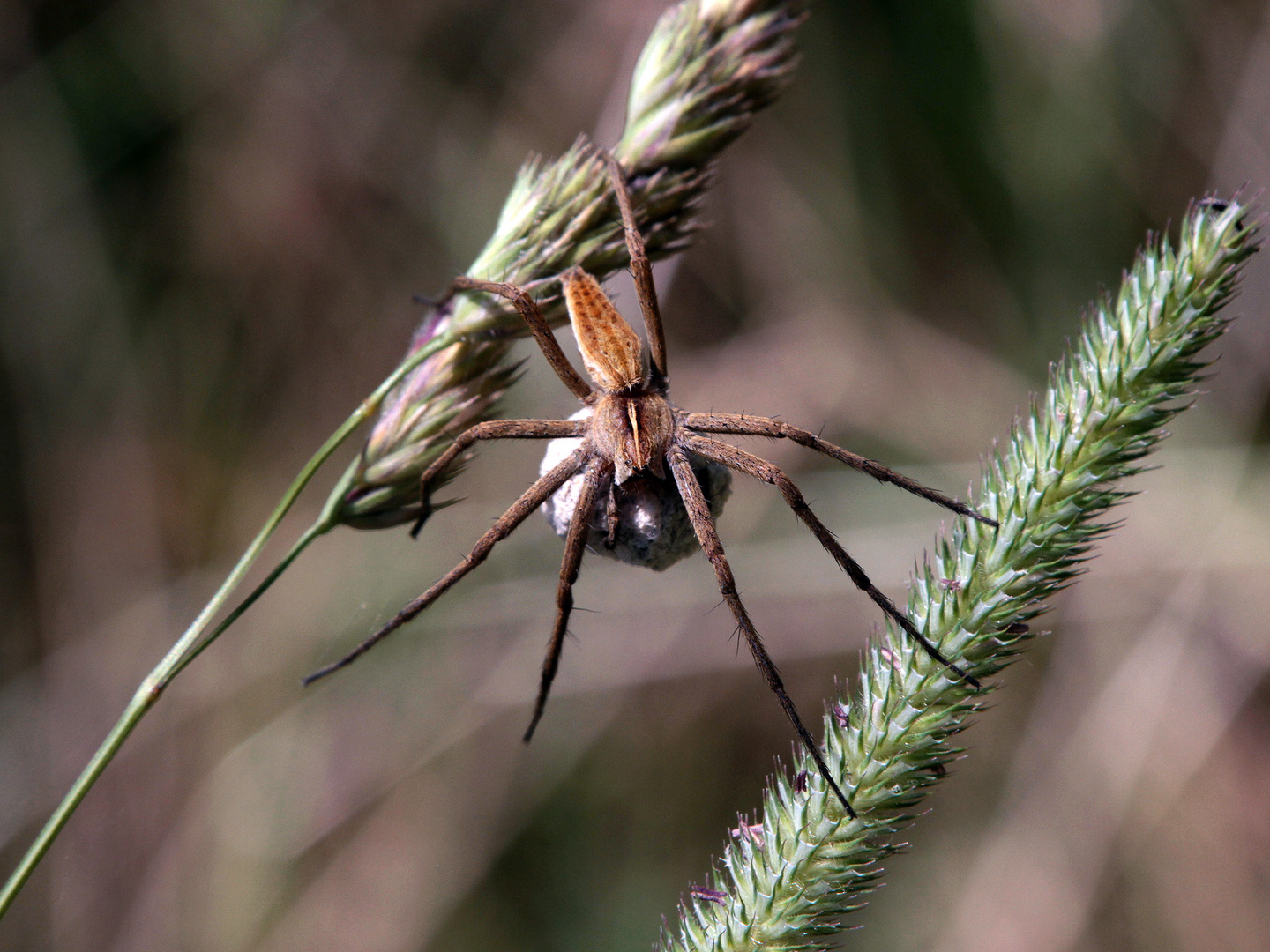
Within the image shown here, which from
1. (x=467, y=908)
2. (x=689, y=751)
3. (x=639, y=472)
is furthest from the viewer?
(x=689, y=751)

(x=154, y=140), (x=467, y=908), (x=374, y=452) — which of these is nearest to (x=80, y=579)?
(x=154, y=140)

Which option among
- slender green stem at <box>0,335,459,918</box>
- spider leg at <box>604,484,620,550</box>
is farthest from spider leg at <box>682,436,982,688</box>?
slender green stem at <box>0,335,459,918</box>

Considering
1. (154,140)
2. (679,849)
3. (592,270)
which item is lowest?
(679,849)

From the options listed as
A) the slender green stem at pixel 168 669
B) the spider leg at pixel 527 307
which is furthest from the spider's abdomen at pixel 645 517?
the slender green stem at pixel 168 669

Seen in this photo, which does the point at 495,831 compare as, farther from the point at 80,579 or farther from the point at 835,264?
the point at 835,264

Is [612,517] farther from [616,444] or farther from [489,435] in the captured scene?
[489,435]

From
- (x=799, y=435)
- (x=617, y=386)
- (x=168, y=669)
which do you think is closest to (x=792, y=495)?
(x=799, y=435)

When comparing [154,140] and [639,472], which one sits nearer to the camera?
[639,472]

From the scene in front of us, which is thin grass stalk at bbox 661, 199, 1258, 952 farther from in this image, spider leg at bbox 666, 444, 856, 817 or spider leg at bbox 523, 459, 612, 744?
spider leg at bbox 523, 459, 612, 744
